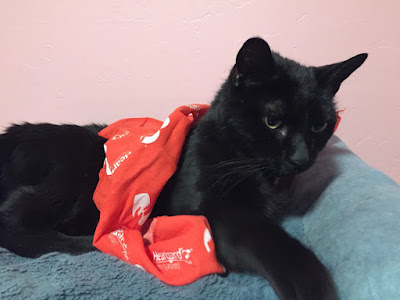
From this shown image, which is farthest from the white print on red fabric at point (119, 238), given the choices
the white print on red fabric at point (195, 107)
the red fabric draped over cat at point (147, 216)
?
the white print on red fabric at point (195, 107)

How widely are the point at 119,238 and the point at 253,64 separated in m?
0.52

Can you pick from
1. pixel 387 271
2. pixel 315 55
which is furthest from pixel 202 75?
pixel 387 271

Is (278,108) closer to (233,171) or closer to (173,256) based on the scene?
(233,171)

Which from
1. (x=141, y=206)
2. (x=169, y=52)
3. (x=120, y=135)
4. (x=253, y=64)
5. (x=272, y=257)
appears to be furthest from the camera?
(x=169, y=52)

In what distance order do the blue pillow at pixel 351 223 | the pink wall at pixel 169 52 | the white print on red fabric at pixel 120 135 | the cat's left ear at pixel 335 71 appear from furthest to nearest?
the pink wall at pixel 169 52, the white print on red fabric at pixel 120 135, the cat's left ear at pixel 335 71, the blue pillow at pixel 351 223

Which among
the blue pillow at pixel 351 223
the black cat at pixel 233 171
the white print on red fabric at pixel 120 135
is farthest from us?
the white print on red fabric at pixel 120 135

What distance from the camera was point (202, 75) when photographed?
4.13 ft

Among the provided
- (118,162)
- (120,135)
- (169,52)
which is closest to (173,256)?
(118,162)

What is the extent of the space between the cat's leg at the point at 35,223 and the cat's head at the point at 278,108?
0.50m

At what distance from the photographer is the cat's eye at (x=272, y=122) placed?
29.4 inches

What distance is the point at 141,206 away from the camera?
0.85 m

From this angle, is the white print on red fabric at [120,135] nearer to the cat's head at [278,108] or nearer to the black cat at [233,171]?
the black cat at [233,171]

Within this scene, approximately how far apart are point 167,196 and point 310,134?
1.37 ft

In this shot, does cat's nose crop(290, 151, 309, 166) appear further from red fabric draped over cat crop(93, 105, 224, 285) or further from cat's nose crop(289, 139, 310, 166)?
red fabric draped over cat crop(93, 105, 224, 285)
